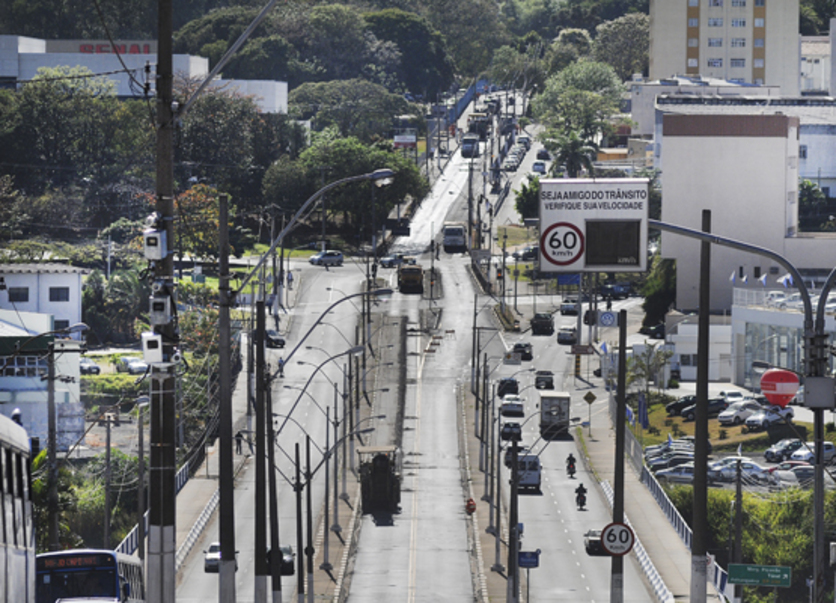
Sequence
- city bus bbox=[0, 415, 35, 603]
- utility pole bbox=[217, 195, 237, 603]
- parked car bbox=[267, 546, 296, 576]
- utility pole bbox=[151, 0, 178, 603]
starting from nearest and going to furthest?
city bus bbox=[0, 415, 35, 603] < utility pole bbox=[151, 0, 178, 603] < utility pole bbox=[217, 195, 237, 603] < parked car bbox=[267, 546, 296, 576]

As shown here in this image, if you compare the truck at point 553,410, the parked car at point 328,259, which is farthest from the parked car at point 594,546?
the parked car at point 328,259

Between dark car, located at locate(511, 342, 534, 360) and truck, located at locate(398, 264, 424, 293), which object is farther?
truck, located at locate(398, 264, 424, 293)

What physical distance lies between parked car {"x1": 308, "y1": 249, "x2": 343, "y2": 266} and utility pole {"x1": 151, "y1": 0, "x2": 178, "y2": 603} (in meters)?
121

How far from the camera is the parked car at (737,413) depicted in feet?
324

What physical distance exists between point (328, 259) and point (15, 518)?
12208 centimetres

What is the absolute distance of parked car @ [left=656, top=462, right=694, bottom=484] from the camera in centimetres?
8700

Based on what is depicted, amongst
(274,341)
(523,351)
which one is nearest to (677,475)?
(523,351)

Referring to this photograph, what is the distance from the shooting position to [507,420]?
10462cm

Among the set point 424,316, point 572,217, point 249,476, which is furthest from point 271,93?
point 572,217

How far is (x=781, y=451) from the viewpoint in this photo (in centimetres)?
8981

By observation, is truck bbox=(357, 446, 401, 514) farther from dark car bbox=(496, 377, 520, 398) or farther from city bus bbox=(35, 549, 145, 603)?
city bus bbox=(35, 549, 145, 603)

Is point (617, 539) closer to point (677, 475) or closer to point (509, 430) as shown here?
point (677, 475)

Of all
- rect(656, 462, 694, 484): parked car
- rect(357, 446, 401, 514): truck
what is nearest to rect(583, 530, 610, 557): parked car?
rect(656, 462, 694, 484): parked car

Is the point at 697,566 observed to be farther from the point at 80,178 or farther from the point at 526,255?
the point at 80,178
